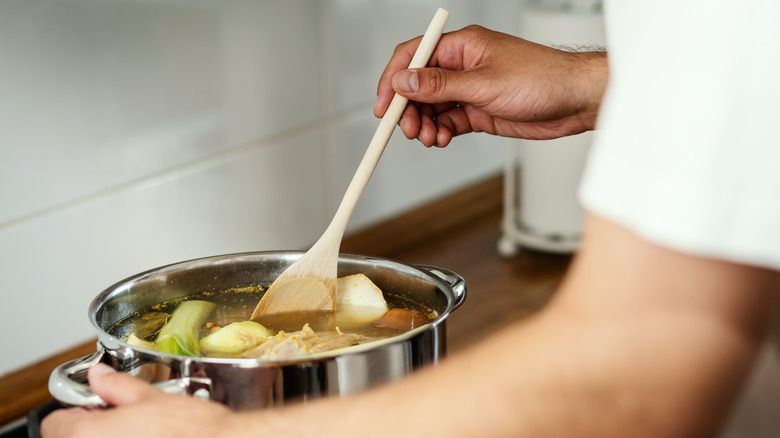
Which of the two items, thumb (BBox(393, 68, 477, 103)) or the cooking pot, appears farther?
thumb (BBox(393, 68, 477, 103))

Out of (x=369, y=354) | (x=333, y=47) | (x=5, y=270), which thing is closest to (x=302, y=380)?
(x=369, y=354)

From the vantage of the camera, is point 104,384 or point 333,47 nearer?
point 104,384

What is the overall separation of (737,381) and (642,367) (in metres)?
0.04

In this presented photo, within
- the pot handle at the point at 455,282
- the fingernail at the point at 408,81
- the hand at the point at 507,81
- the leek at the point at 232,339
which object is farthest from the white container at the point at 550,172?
the leek at the point at 232,339

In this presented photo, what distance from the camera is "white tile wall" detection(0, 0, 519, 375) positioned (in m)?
0.97

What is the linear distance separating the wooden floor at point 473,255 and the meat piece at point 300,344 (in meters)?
0.67

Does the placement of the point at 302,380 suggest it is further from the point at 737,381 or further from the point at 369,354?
the point at 737,381

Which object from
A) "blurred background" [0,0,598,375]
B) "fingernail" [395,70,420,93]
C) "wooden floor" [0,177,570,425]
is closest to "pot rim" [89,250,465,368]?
"fingernail" [395,70,420,93]

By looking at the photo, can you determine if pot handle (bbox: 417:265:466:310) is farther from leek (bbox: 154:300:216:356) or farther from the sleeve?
the sleeve

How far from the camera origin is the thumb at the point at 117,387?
0.47 metres

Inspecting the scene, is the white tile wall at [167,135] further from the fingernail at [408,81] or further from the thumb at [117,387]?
the thumb at [117,387]

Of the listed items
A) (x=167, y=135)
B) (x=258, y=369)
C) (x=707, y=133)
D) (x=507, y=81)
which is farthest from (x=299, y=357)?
(x=167, y=135)

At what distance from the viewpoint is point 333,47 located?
1326 mm

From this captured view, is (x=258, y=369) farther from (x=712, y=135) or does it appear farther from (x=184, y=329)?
(x=712, y=135)
